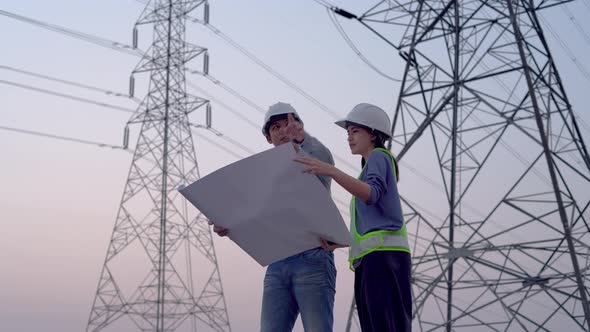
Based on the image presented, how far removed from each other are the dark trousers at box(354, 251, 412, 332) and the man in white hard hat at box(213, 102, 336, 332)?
404 mm

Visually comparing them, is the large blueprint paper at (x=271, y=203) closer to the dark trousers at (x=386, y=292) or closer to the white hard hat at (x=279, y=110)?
the dark trousers at (x=386, y=292)

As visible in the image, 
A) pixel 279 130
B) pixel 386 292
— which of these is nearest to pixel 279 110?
pixel 279 130

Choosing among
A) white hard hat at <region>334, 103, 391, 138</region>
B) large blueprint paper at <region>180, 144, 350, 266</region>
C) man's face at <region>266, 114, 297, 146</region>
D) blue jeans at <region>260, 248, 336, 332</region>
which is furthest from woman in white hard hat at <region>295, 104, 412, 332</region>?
man's face at <region>266, 114, 297, 146</region>

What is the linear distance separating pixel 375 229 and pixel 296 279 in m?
0.58

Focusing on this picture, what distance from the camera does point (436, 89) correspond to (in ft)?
37.6

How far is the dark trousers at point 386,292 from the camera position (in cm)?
295

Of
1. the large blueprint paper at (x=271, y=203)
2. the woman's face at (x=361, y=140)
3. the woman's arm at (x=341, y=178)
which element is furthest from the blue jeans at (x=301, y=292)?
the woman's arm at (x=341, y=178)

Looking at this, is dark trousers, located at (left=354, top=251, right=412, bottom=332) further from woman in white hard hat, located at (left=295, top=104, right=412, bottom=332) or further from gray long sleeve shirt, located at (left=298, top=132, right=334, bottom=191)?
gray long sleeve shirt, located at (left=298, top=132, right=334, bottom=191)

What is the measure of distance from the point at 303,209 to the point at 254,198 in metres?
0.21

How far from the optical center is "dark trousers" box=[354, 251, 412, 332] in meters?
2.95

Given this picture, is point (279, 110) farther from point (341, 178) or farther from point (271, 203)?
point (341, 178)

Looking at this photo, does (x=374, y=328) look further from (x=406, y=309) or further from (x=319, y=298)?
(x=319, y=298)

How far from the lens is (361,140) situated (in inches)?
127

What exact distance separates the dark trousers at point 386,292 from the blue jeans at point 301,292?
1.31ft
